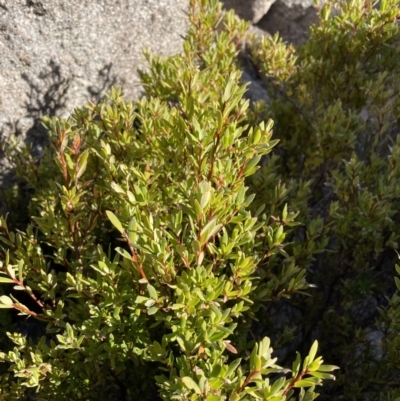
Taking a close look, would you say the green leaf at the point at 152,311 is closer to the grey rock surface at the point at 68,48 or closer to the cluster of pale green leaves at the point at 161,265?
the cluster of pale green leaves at the point at 161,265

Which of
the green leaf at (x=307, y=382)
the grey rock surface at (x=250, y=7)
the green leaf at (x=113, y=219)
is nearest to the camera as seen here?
the green leaf at (x=307, y=382)

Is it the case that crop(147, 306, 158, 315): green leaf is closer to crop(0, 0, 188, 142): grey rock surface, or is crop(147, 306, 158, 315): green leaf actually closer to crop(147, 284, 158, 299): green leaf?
crop(147, 284, 158, 299): green leaf

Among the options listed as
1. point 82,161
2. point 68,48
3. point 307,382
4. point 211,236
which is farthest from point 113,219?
point 68,48

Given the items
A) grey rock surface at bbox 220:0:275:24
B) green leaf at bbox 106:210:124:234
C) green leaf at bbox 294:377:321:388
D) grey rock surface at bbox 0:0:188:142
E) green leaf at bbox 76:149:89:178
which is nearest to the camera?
green leaf at bbox 294:377:321:388

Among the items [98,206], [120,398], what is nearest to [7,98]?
[98,206]

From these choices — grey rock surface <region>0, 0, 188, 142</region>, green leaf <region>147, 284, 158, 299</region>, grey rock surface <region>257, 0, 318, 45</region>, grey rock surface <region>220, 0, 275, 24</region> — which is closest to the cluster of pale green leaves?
green leaf <region>147, 284, 158, 299</region>

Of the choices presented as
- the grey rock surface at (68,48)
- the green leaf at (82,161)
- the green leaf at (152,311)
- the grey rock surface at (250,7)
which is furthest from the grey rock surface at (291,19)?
the green leaf at (152,311)

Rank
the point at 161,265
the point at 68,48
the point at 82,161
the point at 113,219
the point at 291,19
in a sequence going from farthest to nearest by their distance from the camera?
the point at 291,19
the point at 68,48
the point at 82,161
the point at 161,265
the point at 113,219

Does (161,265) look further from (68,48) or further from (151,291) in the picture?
(68,48)
